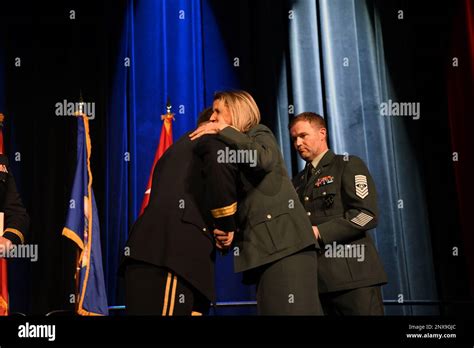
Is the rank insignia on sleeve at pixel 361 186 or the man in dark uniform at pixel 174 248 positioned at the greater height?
the rank insignia on sleeve at pixel 361 186

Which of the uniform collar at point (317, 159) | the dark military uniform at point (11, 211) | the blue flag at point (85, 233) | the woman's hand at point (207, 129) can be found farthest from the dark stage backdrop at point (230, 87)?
the woman's hand at point (207, 129)

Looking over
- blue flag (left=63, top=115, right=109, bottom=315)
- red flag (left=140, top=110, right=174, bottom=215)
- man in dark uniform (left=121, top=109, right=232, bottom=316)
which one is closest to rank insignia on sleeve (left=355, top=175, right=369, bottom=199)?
man in dark uniform (left=121, top=109, right=232, bottom=316)

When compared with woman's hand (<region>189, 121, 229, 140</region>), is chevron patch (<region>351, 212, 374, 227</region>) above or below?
below

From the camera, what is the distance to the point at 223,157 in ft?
7.88


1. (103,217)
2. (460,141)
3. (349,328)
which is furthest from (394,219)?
(349,328)

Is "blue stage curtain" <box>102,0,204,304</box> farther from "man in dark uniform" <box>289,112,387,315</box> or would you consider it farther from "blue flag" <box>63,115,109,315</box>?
"man in dark uniform" <box>289,112,387,315</box>

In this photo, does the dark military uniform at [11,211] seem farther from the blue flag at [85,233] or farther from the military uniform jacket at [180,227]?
the military uniform jacket at [180,227]

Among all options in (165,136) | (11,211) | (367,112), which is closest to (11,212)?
(11,211)

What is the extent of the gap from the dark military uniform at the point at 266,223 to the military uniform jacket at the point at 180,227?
0.08 meters

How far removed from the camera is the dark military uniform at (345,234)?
9.82 feet

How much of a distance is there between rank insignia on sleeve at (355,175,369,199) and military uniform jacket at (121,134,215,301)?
95 cm

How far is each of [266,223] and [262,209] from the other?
6 cm

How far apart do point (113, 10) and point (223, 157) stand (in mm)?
3186

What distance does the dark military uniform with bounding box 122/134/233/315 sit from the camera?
90.4 inches
